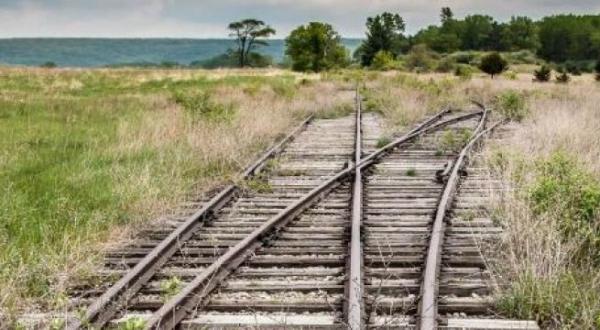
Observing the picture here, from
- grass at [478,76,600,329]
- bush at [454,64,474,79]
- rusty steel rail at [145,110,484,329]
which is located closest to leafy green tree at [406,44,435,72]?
bush at [454,64,474,79]

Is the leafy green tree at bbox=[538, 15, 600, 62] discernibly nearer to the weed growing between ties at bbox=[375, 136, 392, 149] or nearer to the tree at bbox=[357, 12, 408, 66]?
the tree at bbox=[357, 12, 408, 66]

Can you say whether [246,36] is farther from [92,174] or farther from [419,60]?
[92,174]

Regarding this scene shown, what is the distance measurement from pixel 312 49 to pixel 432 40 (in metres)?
51.0

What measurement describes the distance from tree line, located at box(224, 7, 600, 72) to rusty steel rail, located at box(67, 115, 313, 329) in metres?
79.2

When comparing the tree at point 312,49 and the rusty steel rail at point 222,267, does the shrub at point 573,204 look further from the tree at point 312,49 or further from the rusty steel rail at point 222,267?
the tree at point 312,49

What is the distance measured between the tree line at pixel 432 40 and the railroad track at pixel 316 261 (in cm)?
7819

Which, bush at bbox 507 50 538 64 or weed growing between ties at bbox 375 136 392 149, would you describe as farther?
bush at bbox 507 50 538 64

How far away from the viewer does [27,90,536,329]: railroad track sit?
16.0 feet

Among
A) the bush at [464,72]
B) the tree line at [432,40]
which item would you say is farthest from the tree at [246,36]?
the bush at [464,72]

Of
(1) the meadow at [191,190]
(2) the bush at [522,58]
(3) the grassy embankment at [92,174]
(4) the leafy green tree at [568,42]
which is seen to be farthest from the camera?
(4) the leafy green tree at [568,42]

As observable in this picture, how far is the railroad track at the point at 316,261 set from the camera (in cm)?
487

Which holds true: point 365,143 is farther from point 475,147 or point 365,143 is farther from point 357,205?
point 357,205

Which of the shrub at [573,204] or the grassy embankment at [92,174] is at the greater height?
the shrub at [573,204]

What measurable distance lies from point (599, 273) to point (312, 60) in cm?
9183
